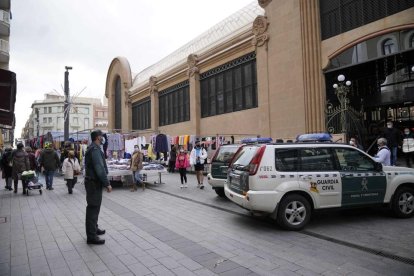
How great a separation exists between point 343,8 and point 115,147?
13.7 m

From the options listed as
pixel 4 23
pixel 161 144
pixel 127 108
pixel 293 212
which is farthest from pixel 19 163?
pixel 127 108

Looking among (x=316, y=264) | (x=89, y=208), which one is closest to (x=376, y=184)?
(x=316, y=264)

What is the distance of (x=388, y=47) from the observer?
41.9 ft

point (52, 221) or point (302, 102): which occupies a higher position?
point (302, 102)

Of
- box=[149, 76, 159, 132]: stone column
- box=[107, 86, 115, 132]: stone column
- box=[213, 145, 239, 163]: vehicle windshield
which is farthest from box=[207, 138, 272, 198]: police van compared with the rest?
box=[107, 86, 115, 132]: stone column

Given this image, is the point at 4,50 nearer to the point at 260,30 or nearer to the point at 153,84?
the point at 153,84

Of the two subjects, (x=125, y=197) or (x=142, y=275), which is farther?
(x=125, y=197)

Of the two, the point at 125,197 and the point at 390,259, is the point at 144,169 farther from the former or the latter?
the point at 390,259

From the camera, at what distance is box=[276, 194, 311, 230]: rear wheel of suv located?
6.23 metres

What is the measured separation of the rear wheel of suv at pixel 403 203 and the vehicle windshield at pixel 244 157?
3.33 m

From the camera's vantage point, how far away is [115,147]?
712 inches

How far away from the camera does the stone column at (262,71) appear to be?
17.8m

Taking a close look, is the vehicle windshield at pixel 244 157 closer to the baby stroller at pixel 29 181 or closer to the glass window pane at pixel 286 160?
the glass window pane at pixel 286 160

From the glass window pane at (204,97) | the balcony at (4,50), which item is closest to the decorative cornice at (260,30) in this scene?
the glass window pane at (204,97)
